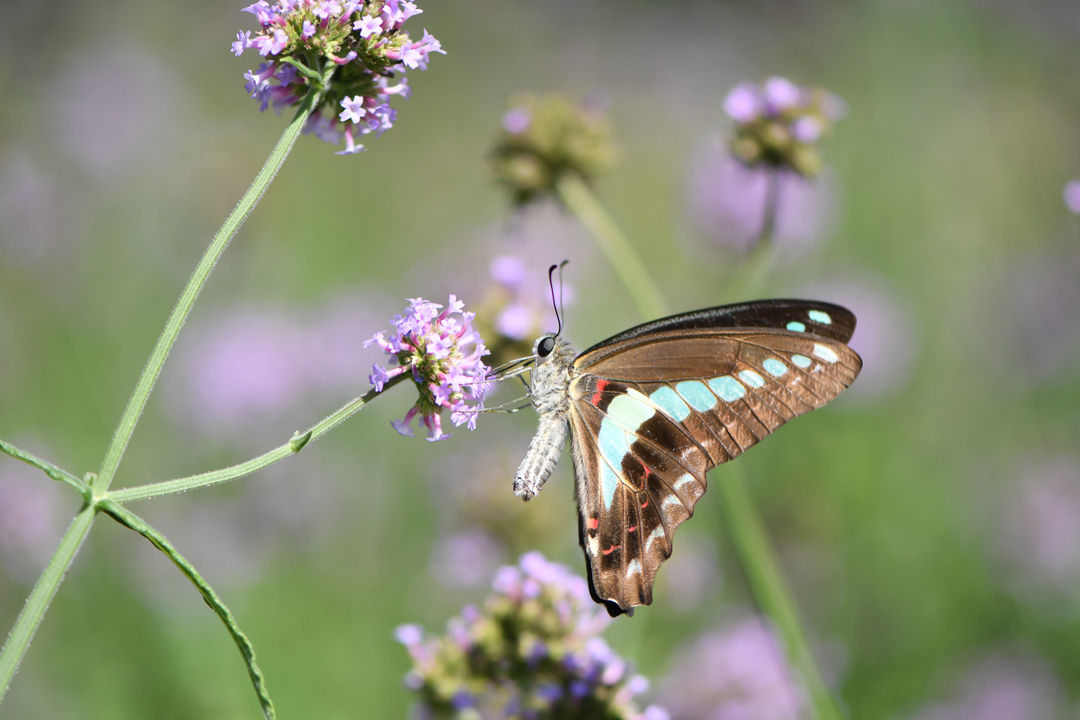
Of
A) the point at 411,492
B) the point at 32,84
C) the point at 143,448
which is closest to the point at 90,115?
the point at 32,84

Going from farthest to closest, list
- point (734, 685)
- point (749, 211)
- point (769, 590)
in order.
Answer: point (749, 211) < point (734, 685) < point (769, 590)

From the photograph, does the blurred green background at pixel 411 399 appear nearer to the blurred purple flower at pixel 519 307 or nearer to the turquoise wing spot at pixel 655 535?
the blurred purple flower at pixel 519 307

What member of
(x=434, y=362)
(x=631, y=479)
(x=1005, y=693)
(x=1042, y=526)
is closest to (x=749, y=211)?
(x=1042, y=526)

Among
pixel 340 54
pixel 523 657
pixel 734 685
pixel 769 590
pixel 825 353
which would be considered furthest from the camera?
pixel 734 685

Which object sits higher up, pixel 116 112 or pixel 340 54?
pixel 116 112

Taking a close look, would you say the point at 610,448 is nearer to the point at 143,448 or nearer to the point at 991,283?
the point at 143,448

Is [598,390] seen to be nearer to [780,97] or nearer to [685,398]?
[685,398]
